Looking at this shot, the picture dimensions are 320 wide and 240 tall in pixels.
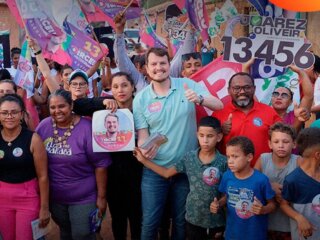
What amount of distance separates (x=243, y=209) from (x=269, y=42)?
5.28ft

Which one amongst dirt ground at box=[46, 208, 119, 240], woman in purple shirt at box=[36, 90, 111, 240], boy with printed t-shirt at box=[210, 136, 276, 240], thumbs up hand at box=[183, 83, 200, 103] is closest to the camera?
boy with printed t-shirt at box=[210, 136, 276, 240]

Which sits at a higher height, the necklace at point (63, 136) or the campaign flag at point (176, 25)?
the campaign flag at point (176, 25)

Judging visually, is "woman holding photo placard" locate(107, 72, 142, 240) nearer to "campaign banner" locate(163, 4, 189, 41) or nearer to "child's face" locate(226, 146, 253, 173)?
"child's face" locate(226, 146, 253, 173)

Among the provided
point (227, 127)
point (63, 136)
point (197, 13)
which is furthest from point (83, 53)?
point (227, 127)

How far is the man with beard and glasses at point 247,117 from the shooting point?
135 inches

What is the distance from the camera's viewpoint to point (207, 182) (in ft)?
11.0

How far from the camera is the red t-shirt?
11.3 feet

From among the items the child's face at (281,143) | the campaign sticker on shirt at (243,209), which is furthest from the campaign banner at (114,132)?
the child's face at (281,143)

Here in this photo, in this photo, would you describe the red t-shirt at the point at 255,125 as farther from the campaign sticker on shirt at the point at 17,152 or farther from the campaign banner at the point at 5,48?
the campaign banner at the point at 5,48

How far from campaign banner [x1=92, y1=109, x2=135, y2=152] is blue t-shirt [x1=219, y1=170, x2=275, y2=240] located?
2.87 ft

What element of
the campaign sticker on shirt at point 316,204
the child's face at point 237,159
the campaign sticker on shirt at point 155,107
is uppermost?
the campaign sticker on shirt at point 155,107

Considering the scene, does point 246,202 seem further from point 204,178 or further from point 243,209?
point 204,178

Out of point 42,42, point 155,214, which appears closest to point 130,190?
point 155,214

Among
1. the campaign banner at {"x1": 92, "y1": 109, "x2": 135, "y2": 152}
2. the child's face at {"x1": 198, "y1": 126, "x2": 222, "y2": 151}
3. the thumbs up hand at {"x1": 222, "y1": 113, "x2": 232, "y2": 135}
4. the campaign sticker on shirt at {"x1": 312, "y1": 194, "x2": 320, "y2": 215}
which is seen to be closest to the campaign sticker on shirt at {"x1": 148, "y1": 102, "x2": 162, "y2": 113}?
the campaign banner at {"x1": 92, "y1": 109, "x2": 135, "y2": 152}
